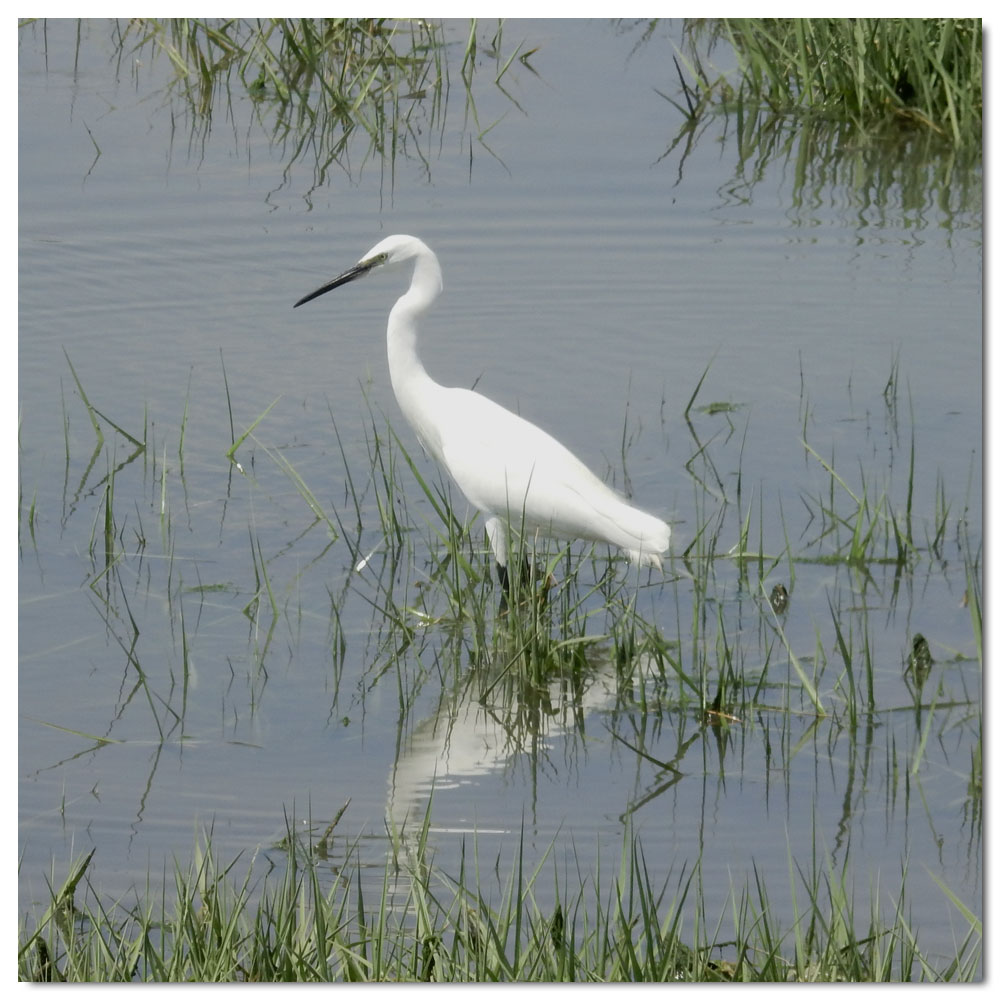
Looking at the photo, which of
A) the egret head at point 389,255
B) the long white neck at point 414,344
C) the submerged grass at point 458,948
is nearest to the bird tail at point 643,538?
the long white neck at point 414,344

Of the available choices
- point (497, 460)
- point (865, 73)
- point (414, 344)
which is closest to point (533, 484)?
point (497, 460)

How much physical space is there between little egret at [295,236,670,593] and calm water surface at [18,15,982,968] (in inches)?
10.1

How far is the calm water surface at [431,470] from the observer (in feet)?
12.1

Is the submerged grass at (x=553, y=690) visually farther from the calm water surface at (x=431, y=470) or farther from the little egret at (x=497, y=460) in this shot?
the little egret at (x=497, y=460)

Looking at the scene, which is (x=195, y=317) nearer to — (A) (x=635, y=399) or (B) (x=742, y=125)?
(A) (x=635, y=399)

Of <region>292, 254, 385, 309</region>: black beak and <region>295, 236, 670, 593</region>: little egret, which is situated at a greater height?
<region>292, 254, 385, 309</region>: black beak

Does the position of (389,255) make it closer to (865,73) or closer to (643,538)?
(643,538)

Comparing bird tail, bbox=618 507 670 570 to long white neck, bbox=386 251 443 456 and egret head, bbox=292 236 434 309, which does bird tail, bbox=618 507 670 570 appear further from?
egret head, bbox=292 236 434 309

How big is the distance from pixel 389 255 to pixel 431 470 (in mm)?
845

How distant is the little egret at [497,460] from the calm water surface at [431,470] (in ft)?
0.84

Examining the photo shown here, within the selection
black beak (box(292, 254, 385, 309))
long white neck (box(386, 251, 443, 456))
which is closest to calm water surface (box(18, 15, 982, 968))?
long white neck (box(386, 251, 443, 456))

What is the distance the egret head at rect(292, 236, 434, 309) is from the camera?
5055mm

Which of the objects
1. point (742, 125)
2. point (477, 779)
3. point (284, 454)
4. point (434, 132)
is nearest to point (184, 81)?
point (434, 132)

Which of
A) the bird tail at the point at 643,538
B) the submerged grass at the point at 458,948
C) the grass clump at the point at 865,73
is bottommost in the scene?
the submerged grass at the point at 458,948
